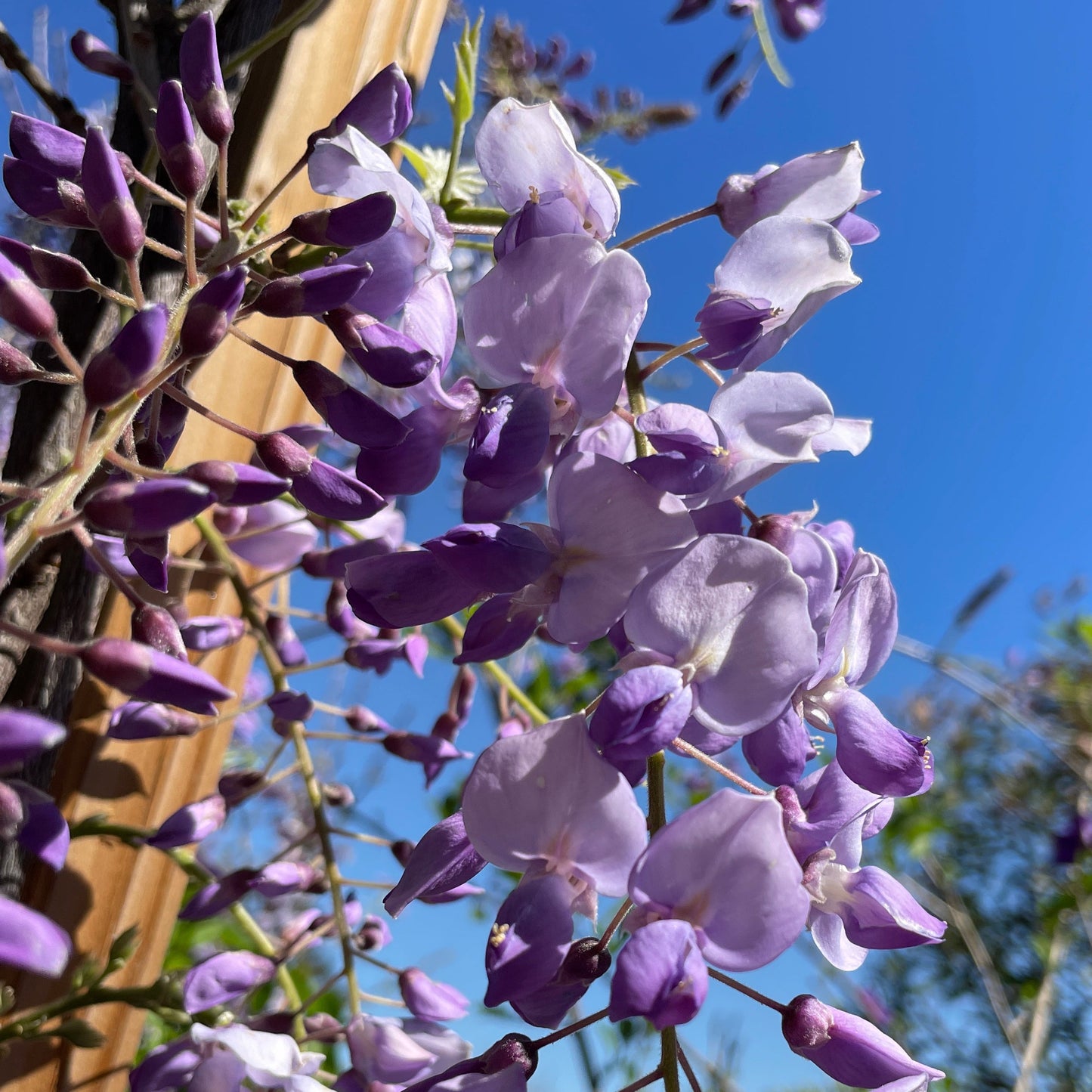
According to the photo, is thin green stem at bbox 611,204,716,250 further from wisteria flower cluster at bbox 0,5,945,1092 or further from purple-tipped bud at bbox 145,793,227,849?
purple-tipped bud at bbox 145,793,227,849

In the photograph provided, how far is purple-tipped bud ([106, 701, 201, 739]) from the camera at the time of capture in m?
0.58

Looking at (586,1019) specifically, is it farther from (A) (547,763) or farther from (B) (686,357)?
(B) (686,357)

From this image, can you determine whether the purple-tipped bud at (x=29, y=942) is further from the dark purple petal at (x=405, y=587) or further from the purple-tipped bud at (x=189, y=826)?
the purple-tipped bud at (x=189, y=826)

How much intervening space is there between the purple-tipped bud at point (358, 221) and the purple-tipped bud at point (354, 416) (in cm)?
6

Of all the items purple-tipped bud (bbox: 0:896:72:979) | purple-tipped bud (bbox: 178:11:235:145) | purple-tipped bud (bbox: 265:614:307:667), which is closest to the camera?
purple-tipped bud (bbox: 0:896:72:979)

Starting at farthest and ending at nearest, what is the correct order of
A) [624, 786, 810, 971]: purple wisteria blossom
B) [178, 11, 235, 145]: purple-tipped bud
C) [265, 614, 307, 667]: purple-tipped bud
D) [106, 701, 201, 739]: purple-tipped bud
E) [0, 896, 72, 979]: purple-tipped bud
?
[265, 614, 307, 667]: purple-tipped bud < [106, 701, 201, 739]: purple-tipped bud < [178, 11, 235, 145]: purple-tipped bud < [624, 786, 810, 971]: purple wisteria blossom < [0, 896, 72, 979]: purple-tipped bud

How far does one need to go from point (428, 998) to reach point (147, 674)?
1.38 feet

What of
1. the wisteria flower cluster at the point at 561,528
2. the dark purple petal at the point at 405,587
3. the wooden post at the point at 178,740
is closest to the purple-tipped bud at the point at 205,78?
the wisteria flower cluster at the point at 561,528

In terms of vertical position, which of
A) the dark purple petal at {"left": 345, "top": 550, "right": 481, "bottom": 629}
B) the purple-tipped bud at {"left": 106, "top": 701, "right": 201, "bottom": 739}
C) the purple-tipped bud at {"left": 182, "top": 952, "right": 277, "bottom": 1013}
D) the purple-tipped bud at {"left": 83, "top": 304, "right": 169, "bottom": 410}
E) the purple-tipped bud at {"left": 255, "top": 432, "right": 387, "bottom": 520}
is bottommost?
the purple-tipped bud at {"left": 182, "top": 952, "right": 277, "bottom": 1013}

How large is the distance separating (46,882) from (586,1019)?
0.53m

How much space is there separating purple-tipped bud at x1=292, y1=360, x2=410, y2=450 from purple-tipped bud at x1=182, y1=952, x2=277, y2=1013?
0.35 meters

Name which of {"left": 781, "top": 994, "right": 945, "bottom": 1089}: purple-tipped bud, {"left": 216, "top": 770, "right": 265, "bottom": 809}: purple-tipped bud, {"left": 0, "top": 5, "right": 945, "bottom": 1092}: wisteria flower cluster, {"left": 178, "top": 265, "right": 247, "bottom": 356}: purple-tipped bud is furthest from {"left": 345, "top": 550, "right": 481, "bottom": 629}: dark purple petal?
{"left": 216, "top": 770, "right": 265, "bottom": 809}: purple-tipped bud

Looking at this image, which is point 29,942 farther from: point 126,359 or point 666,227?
point 666,227

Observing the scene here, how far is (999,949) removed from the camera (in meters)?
3.11
